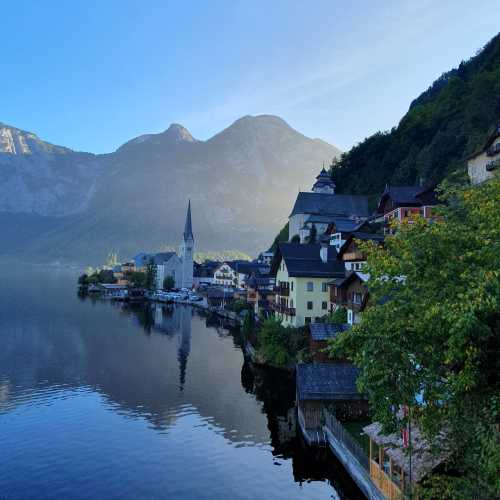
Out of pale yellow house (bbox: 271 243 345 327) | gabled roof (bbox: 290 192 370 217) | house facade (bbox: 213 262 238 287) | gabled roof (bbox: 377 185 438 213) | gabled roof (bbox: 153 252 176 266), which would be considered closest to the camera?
pale yellow house (bbox: 271 243 345 327)

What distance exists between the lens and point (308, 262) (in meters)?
56.2

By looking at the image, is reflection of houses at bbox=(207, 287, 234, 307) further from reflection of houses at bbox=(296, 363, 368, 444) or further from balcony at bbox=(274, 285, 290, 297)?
reflection of houses at bbox=(296, 363, 368, 444)

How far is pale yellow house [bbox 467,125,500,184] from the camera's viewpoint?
47.4 m

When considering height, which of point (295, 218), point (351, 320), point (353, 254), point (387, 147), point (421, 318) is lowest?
point (351, 320)

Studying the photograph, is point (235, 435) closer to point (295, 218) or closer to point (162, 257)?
point (295, 218)

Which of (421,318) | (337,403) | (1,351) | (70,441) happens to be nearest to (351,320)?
(337,403)

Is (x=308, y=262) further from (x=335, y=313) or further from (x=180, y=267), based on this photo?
(x=180, y=267)

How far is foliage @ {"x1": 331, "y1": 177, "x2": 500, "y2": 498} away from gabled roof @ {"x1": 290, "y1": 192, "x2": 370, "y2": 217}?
312 feet

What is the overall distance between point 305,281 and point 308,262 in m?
3.08

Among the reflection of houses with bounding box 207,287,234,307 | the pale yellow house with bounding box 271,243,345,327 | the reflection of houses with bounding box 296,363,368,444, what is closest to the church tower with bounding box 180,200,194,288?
the reflection of houses with bounding box 207,287,234,307

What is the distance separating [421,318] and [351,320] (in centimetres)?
3462

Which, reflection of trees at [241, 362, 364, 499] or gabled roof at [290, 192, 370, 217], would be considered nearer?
reflection of trees at [241, 362, 364, 499]

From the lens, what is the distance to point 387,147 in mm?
126375

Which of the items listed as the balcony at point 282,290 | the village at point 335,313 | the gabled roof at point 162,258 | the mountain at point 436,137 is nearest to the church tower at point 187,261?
the gabled roof at point 162,258
